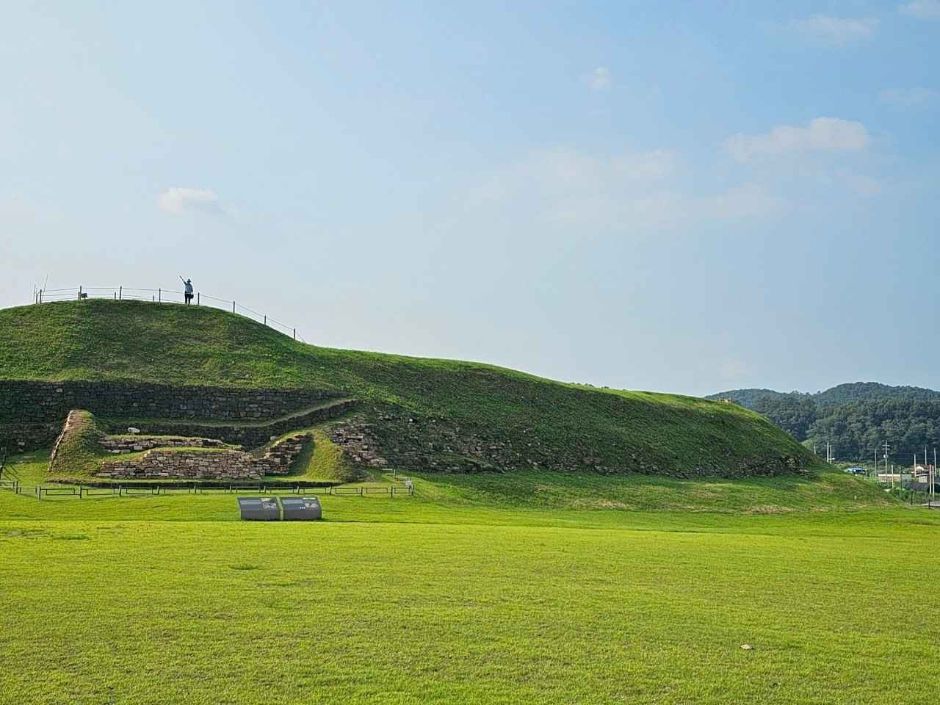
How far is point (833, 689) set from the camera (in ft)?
32.2

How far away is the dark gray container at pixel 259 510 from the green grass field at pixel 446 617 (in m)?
2.41

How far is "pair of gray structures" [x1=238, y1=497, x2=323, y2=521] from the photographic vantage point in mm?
27391

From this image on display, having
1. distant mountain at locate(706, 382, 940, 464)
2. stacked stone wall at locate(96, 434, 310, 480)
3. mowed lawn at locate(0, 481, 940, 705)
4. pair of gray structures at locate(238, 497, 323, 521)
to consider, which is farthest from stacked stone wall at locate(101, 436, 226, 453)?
distant mountain at locate(706, 382, 940, 464)

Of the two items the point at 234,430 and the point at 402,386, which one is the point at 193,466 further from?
the point at 402,386

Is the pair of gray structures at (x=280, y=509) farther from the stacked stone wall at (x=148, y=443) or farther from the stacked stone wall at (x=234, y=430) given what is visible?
the stacked stone wall at (x=234, y=430)

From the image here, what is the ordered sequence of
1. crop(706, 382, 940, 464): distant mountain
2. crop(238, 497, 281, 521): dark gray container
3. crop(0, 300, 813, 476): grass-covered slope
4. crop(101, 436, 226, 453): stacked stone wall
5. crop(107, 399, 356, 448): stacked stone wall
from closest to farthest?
crop(238, 497, 281, 521): dark gray container
crop(101, 436, 226, 453): stacked stone wall
crop(107, 399, 356, 448): stacked stone wall
crop(0, 300, 813, 476): grass-covered slope
crop(706, 382, 940, 464): distant mountain

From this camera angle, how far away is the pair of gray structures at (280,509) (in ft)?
89.9

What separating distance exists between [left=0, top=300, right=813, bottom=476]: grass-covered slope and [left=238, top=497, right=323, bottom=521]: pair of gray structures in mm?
17803

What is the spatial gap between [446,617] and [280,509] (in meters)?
16.5

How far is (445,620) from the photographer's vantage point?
12.4 metres

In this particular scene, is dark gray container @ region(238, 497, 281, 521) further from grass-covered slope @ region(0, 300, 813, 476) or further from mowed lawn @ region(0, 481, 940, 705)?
grass-covered slope @ region(0, 300, 813, 476)

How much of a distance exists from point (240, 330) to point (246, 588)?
151 ft

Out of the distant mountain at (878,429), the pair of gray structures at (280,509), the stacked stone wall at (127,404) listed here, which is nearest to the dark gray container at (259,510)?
the pair of gray structures at (280,509)

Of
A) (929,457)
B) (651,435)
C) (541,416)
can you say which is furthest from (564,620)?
(929,457)
